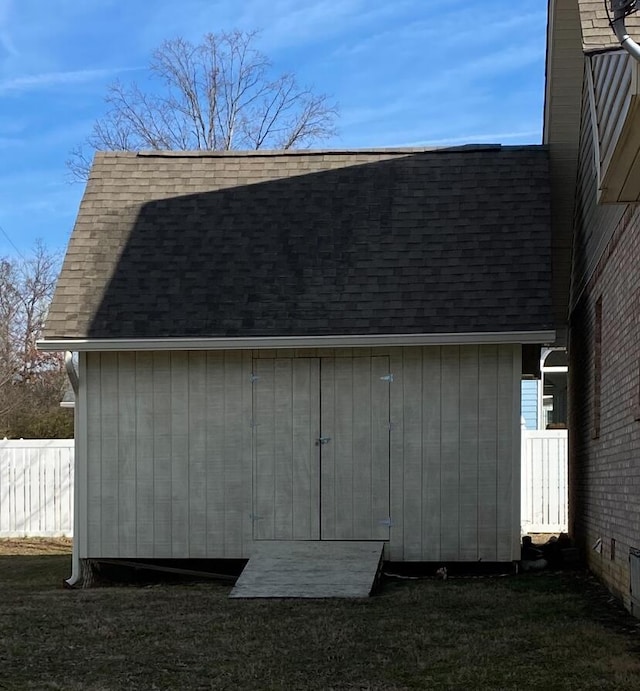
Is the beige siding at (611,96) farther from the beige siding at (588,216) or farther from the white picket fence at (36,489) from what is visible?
the white picket fence at (36,489)

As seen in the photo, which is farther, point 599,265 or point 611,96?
point 599,265

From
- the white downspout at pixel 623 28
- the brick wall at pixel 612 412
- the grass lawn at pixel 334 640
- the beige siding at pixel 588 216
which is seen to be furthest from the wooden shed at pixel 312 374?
the white downspout at pixel 623 28

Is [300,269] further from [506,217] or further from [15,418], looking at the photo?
[15,418]

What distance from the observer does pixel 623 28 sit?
4797mm

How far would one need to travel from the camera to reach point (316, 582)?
9.71 m

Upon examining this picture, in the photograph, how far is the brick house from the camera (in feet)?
19.3

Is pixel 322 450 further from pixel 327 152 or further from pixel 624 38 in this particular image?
pixel 624 38

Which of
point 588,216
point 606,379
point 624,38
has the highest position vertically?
point 588,216

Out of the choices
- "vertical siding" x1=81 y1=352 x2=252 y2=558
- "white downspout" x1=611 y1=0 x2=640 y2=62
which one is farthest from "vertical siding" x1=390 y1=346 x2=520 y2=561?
"white downspout" x1=611 y1=0 x2=640 y2=62

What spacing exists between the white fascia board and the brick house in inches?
37.5

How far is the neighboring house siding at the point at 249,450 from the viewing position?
10719mm

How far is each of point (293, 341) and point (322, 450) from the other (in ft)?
4.12

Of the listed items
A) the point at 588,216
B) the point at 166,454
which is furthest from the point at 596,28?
the point at 166,454

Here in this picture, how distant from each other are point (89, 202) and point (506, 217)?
5.03 m
